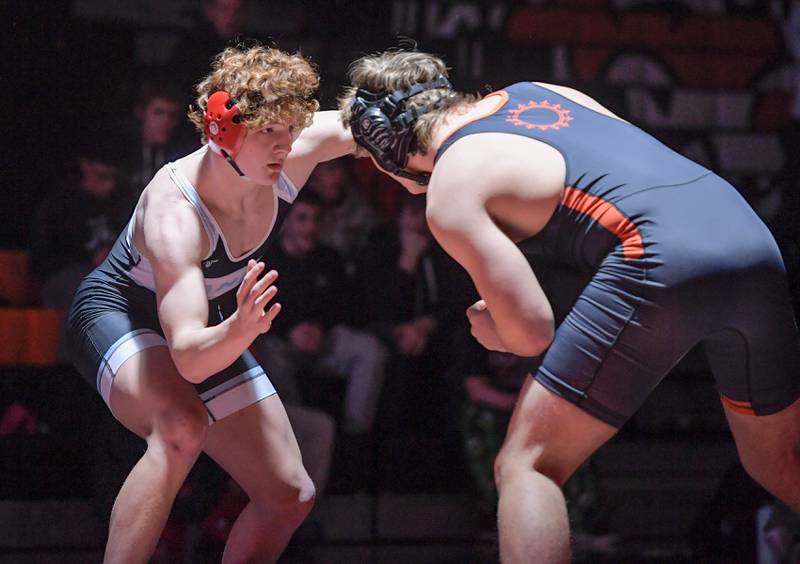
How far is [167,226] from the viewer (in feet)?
8.56

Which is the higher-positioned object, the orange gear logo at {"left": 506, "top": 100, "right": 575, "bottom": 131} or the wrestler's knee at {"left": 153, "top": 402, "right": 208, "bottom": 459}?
the orange gear logo at {"left": 506, "top": 100, "right": 575, "bottom": 131}

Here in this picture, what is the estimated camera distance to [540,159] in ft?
7.39

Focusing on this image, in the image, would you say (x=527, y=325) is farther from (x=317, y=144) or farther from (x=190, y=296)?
(x=317, y=144)

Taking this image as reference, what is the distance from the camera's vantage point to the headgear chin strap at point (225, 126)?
2.67 metres

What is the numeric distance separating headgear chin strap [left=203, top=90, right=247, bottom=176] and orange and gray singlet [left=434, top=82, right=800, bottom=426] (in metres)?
0.61

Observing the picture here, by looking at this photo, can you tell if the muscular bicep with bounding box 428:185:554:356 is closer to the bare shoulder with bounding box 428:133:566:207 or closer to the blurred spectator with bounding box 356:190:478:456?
the bare shoulder with bounding box 428:133:566:207

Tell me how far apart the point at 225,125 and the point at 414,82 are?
0.49 metres

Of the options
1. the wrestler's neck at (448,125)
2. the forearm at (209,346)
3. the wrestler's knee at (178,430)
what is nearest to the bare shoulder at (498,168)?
the wrestler's neck at (448,125)

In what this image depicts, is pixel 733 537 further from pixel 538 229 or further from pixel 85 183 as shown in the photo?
pixel 85 183

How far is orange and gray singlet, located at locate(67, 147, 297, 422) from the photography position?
2748 millimetres

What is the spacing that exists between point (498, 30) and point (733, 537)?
2.57 meters

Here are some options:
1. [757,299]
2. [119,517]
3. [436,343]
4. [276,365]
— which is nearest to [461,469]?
[436,343]

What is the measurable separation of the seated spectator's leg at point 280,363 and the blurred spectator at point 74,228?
730mm

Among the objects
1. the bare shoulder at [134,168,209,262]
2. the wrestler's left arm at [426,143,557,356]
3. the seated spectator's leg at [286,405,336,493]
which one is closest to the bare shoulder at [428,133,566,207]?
the wrestler's left arm at [426,143,557,356]
